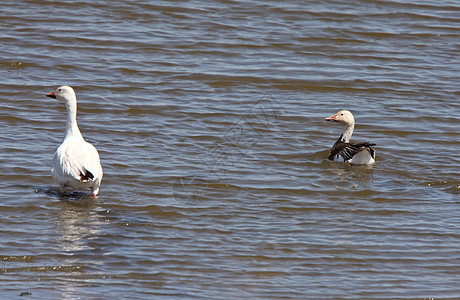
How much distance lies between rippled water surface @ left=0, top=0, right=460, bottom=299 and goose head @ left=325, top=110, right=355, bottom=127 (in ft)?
1.29

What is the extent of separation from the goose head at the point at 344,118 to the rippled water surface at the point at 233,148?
393mm

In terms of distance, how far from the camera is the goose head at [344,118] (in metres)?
10.8

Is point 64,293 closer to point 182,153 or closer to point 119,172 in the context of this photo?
point 119,172

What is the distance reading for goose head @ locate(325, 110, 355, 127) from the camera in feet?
35.3

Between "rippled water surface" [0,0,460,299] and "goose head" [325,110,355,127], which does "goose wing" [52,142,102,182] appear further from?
"goose head" [325,110,355,127]

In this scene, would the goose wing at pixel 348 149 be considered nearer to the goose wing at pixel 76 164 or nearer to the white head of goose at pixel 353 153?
the white head of goose at pixel 353 153

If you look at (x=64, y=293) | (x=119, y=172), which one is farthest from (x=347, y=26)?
(x=64, y=293)

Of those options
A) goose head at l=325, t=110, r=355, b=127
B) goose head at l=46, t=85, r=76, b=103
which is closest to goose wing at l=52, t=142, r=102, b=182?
goose head at l=46, t=85, r=76, b=103

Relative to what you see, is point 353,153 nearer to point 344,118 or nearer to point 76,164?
point 344,118

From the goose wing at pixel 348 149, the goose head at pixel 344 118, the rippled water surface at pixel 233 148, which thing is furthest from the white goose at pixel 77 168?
the goose head at pixel 344 118

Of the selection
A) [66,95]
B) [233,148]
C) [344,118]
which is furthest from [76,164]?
[344,118]

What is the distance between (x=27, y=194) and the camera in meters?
8.16

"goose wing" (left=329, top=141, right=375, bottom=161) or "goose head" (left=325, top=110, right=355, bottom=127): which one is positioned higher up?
"goose head" (left=325, top=110, right=355, bottom=127)

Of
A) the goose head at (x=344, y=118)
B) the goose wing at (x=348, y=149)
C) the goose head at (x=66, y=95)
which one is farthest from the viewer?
the goose head at (x=344, y=118)
